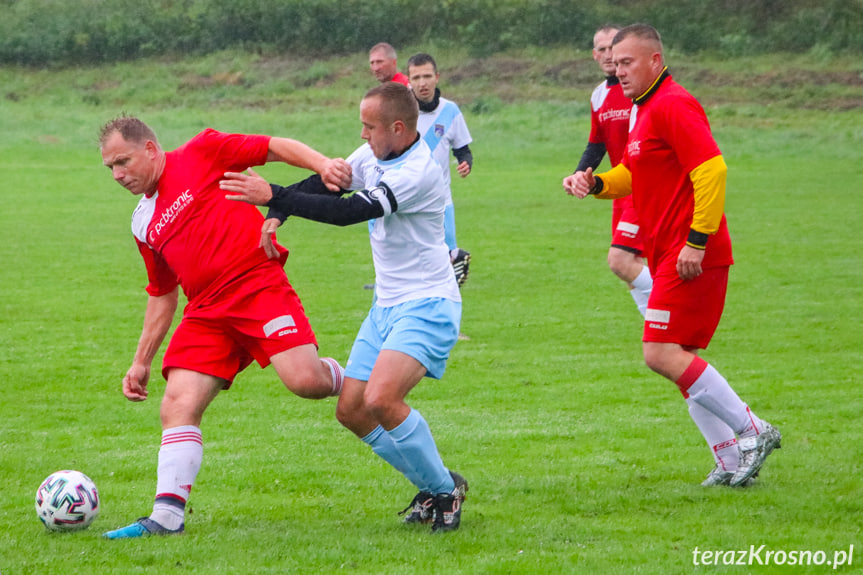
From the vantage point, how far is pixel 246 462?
22.4ft

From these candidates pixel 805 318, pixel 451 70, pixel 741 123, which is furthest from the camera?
pixel 451 70

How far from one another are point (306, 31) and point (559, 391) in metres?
45.1

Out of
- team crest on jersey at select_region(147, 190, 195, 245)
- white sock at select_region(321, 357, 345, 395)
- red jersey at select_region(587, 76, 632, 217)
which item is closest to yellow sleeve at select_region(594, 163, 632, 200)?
white sock at select_region(321, 357, 345, 395)

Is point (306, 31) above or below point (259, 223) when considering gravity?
below

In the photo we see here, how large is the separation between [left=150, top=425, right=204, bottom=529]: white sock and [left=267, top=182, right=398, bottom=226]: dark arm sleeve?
3.84 ft

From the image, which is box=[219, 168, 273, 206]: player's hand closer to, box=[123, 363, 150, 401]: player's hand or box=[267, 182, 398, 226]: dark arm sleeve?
box=[267, 182, 398, 226]: dark arm sleeve

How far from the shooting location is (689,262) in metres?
5.77

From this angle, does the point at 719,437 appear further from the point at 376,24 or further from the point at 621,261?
the point at 376,24

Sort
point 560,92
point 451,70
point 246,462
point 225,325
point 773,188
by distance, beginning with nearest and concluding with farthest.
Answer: point 225,325 → point 246,462 → point 773,188 → point 560,92 → point 451,70

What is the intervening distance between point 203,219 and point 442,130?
6.53m

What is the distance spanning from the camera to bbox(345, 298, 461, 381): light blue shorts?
5.35 meters

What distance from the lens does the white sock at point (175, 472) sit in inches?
208

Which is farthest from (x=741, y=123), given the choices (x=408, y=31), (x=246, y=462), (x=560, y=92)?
(x=246, y=462)

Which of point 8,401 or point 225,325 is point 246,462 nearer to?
point 225,325
